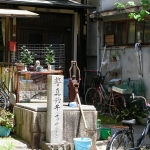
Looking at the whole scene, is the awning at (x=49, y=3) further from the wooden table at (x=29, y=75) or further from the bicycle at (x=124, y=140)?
the bicycle at (x=124, y=140)

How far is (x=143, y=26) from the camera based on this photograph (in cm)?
1459

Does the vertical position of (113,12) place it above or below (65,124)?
above

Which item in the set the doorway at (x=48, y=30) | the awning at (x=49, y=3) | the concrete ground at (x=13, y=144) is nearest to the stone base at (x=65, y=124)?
the concrete ground at (x=13, y=144)

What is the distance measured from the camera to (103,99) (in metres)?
15.0

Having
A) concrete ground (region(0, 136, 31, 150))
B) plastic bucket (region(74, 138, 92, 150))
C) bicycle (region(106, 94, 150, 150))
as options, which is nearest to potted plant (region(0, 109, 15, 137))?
concrete ground (region(0, 136, 31, 150))

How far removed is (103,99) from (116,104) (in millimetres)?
916

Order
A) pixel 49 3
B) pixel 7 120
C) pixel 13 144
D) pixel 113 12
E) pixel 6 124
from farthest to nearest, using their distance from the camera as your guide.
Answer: pixel 49 3 < pixel 113 12 < pixel 7 120 < pixel 6 124 < pixel 13 144

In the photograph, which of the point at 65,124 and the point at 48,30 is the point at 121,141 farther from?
the point at 48,30

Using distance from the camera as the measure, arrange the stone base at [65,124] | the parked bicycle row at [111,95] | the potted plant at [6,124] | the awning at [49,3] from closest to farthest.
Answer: the stone base at [65,124] → the potted plant at [6,124] → the parked bicycle row at [111,95] → the awning at [49,3]

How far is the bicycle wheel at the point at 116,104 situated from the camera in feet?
46.2

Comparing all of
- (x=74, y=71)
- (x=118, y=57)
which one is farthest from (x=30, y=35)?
(x=118, y=57)

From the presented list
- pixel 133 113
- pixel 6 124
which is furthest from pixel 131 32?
pixel 6 124

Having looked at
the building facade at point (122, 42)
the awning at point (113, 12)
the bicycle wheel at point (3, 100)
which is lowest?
the bicycle wheel at point (3, 100)

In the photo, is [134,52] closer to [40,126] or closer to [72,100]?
[72,100]
